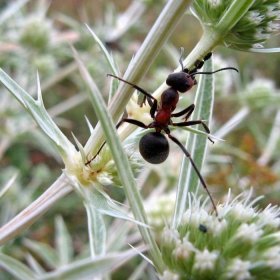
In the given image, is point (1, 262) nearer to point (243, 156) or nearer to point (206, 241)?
point (206, 241)

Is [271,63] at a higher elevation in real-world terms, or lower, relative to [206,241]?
higher

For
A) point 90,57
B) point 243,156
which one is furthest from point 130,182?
point 90,57

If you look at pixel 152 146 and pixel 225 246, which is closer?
pixel 225 246

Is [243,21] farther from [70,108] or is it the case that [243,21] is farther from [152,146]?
[70,108]

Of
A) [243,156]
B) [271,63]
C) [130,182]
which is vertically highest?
[271,63]

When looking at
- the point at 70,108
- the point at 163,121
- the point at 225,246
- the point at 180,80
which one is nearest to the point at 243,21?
the point at 180,80

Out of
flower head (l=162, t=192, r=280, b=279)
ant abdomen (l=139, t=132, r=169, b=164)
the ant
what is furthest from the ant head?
flower head (l=162, t=192, r=280, b=279)
